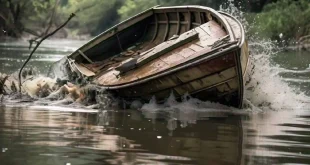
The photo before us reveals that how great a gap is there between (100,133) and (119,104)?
11.5ft

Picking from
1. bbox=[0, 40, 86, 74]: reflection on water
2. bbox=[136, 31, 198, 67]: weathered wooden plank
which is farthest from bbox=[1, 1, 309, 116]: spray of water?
bbox=[0, 40, 86, 74]: reflection on water

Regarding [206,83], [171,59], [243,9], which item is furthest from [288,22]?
[206,83]

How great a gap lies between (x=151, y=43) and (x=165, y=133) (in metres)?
8.18

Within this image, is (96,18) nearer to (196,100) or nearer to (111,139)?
(196,100)

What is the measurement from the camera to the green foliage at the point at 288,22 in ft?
156

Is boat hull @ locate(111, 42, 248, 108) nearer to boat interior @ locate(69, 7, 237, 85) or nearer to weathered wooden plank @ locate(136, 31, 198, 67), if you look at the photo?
boat interior @ locate(69, 7, 237, 85)

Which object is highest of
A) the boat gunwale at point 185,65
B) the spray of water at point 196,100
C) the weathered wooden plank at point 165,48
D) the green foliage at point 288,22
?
the green foliage at point 288,22

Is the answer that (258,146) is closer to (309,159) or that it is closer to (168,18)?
(309,159)

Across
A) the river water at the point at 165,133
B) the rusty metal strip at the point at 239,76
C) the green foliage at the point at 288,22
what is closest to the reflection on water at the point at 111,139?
the river water at the point at 165,133

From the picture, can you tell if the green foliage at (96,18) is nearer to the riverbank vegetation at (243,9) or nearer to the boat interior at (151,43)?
the riverbank vegetation at (243,9)

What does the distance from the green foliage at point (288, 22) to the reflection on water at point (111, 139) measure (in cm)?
3703

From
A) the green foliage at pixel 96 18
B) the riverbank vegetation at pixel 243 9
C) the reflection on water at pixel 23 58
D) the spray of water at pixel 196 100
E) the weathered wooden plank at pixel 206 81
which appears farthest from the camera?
the green foliage at pixel 96 18

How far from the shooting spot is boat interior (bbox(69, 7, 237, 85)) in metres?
12.9

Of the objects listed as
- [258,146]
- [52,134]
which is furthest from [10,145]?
[258,146]
